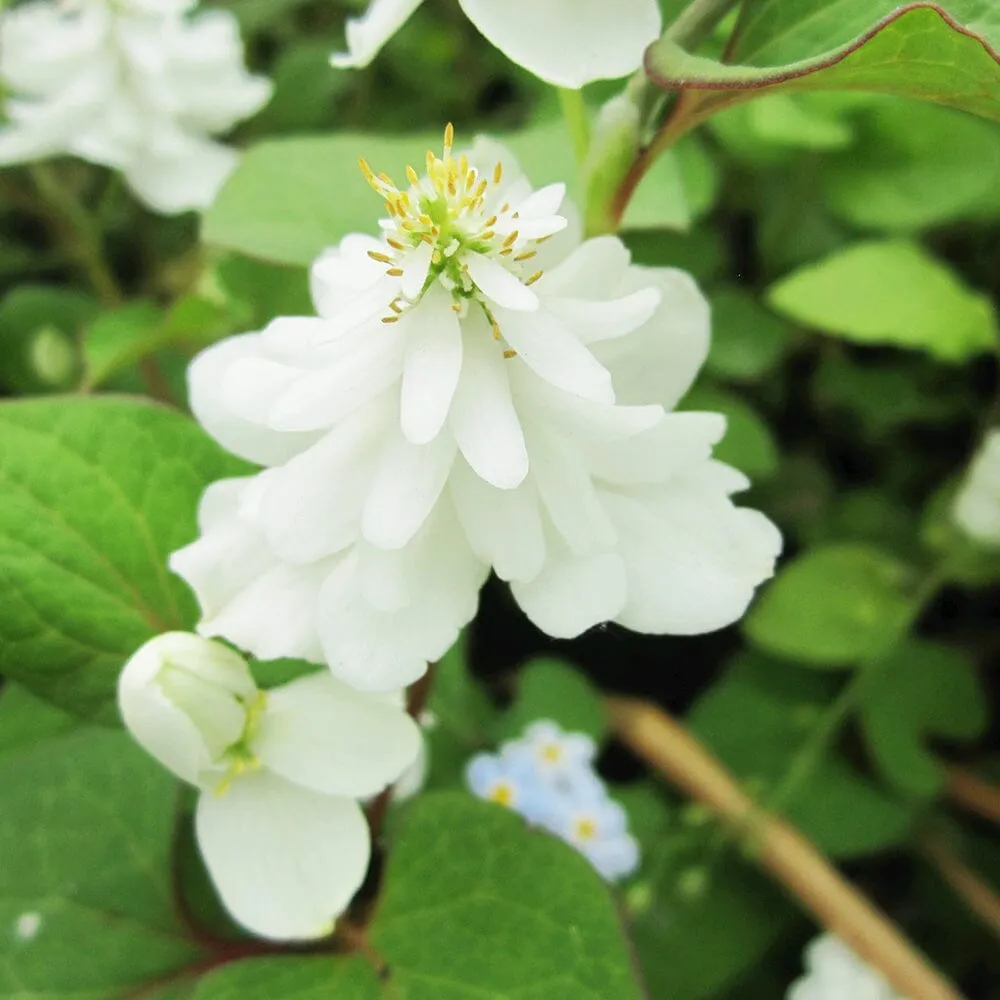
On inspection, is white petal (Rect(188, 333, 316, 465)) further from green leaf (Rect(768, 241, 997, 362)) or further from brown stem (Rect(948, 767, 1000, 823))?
brown stem (Rect(948, 767, 1000, 823))

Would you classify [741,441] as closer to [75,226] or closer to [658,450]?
[658,450]

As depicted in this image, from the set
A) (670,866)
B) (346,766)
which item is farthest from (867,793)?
(346,766)

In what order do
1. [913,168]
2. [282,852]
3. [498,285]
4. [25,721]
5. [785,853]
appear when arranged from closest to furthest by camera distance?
1. [498,285]
2. [282,852]
3. [25,721]
4. [785,853]
5. [913,168]

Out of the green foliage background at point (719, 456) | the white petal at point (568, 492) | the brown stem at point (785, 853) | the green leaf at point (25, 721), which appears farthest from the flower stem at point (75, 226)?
the white petal at point (568, 492)

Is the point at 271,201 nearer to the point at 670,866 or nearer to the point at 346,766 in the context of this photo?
the point at 346,766

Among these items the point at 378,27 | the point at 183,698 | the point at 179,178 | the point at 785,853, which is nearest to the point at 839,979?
the point at 785,853

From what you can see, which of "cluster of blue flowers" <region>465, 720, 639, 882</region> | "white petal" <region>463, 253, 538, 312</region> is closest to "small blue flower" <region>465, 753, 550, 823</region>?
"cluster of blue flowers" <region>465, 720, 639, 882</region>
